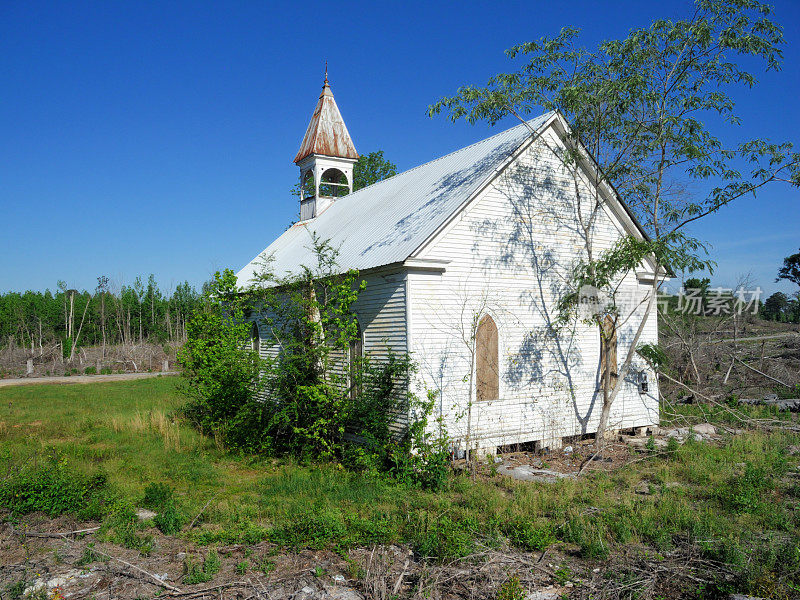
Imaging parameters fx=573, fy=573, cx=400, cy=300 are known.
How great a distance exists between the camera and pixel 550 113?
13.8 meters

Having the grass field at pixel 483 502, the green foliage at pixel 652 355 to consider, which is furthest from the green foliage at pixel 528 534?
the green foliage at pixel 652 355

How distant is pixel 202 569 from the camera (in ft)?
22.1

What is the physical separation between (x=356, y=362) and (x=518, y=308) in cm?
403

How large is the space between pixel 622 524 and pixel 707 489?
2868 mm

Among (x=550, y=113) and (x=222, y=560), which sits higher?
(x=550, y=113)

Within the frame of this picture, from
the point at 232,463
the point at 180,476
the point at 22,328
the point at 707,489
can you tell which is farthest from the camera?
the point at 22,328

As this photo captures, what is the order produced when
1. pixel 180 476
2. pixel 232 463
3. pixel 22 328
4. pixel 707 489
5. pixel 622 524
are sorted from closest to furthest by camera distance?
pixel 622 524, pixel 707 489, pixel 180 476, pixel 232 463, pixel 22 328

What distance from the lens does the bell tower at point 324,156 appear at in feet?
74.4

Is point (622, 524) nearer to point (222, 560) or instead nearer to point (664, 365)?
point (222, 560)

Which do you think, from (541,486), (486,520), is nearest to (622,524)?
(486,520)

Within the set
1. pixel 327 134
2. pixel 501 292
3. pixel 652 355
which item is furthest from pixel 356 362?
pixel 327 134

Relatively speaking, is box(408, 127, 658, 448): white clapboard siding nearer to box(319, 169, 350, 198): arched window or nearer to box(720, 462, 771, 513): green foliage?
box(720, 462, 771, 513): green foliage

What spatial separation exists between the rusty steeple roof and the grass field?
1256cm

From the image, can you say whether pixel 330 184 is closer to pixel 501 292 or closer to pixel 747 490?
pixel 501 292
